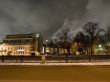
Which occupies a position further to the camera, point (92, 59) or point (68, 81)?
point (92, 59)

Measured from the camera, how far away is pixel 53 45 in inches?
4801

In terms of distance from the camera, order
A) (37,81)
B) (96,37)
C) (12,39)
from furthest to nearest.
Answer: (12,39), (96,37), (37,81)

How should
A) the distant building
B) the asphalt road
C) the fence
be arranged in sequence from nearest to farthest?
the asphalt road < the fence < the distant building

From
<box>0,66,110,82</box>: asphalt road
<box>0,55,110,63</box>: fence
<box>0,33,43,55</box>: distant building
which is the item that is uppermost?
<box>0,33,43,55</box>: distant building

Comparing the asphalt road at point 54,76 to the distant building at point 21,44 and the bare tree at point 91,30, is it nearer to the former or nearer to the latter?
the bare tree at point 91,30

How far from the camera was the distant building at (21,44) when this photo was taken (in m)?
151

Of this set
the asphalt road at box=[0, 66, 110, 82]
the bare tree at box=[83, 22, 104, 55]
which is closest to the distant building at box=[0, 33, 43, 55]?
the bare tree at box=[83, 22, 104, 55]

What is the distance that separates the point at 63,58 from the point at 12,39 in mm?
125897

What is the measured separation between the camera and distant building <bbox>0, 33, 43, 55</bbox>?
496ft

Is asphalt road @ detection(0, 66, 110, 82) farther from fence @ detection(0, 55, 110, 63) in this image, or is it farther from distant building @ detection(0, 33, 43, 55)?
distant building @ detection(0, 33, 43, 55)

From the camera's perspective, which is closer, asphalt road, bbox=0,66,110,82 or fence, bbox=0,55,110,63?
asphalt road, bbox=0,66,110,82

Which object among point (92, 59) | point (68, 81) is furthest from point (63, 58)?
point (68, 81)

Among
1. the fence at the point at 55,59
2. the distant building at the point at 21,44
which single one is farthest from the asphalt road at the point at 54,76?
the distant building at the point at 21,44

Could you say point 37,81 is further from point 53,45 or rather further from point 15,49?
point 15,49
